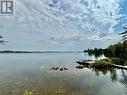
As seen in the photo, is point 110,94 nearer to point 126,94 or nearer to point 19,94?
point 126,94

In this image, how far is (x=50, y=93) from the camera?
39.2 metres

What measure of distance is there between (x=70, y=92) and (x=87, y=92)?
3.09 m

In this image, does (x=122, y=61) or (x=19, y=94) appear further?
(x=122, y=61)

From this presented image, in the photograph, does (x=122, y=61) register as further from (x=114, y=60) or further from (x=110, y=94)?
(x=110, y=94)

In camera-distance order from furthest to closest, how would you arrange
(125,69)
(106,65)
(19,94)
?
1. (106,65)
2. (125,69)
3. (19,94)

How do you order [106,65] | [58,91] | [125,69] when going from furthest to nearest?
[106,65]
[125,69]
[58,91]

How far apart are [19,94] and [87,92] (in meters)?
12.1

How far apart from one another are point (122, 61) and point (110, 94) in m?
55.1

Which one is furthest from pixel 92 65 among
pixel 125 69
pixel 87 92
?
pixel 87 92

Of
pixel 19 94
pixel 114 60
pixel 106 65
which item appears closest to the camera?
pixel 19 94

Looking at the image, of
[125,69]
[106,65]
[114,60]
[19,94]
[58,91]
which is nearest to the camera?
[19,94]

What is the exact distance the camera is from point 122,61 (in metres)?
91.4

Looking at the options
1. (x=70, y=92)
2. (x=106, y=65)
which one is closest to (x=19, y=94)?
(x=70, y=92)

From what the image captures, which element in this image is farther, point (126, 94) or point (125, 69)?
point (125, 69)
